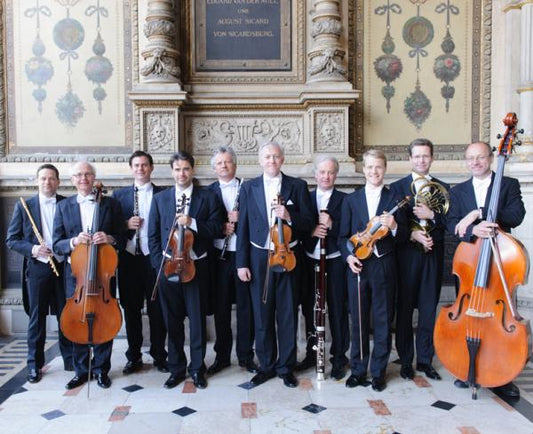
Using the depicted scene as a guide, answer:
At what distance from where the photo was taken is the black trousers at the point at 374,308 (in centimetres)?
355

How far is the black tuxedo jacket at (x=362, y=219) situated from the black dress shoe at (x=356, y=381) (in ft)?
2.73

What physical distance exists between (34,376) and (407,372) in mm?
2694

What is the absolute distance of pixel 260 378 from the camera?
3.72 meters

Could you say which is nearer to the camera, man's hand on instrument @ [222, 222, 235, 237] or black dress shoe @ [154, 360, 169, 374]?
man's hand on instrument @ [222, 222, 235, 237]

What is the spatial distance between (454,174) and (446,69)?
1.07 meters

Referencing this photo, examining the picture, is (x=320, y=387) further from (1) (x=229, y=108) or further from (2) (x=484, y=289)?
(1) (x=229, y=108)

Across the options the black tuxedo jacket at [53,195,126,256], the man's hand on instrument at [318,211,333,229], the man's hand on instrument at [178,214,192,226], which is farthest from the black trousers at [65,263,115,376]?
the man's hand on instrument at [318,211,333,229]

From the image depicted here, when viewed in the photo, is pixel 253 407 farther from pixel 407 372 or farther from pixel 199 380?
pixel 407 372

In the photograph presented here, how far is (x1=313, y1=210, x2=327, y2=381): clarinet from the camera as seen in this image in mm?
3680

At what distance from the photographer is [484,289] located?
314cm

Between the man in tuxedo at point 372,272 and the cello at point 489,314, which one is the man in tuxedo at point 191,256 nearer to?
the man in tuxedo at point 372,272

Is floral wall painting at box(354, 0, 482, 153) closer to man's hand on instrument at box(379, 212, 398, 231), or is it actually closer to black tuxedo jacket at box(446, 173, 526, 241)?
black tuxedo jacket at box(446, 173, 526, 241)

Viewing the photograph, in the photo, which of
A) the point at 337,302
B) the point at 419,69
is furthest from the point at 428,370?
the point at 419,69

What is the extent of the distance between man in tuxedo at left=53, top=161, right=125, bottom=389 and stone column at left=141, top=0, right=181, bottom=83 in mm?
1738
